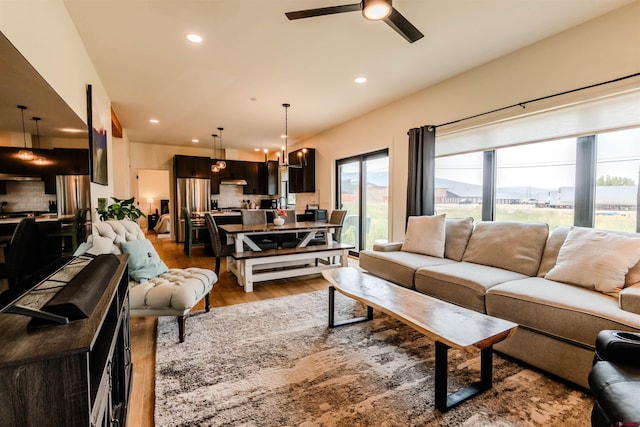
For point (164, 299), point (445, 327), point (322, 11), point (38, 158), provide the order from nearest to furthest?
1. point (38, 158)
2. point (445, 327)
3. point (322, 11)
4. point (164, 299)

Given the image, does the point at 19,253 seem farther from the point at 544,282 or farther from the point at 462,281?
the point at 544,282

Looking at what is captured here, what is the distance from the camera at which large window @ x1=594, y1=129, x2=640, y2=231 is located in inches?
97.6

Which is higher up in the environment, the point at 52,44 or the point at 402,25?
the point at 402,25

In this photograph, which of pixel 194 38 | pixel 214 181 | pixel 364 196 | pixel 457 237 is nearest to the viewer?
pixel 194 38

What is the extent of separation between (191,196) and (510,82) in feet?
24.5

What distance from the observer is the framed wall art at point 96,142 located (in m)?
2.84

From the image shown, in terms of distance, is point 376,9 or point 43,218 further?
point 376,9

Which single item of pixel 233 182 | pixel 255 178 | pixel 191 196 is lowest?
pixel 191 196

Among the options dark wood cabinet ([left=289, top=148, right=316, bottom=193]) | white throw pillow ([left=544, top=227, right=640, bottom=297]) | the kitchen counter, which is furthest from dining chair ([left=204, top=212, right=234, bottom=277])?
white throw pillow ([left=544, top=227, right=640, bottom=297])

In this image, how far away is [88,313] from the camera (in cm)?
95

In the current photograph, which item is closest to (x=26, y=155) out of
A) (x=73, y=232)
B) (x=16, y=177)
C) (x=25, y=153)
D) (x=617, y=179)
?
(x=25, y=153)

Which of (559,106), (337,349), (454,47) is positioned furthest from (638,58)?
(337,349)

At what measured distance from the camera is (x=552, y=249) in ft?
8.45

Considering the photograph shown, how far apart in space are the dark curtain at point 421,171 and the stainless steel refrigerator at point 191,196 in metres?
6.08
